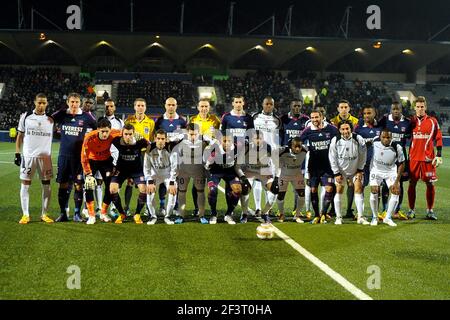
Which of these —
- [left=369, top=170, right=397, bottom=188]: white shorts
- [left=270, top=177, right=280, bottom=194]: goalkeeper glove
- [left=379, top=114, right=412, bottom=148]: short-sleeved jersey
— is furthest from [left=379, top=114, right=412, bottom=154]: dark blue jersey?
[left=270, top=177, right=280, bottom=194]: goalkeeper glove

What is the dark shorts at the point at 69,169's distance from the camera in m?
9.11

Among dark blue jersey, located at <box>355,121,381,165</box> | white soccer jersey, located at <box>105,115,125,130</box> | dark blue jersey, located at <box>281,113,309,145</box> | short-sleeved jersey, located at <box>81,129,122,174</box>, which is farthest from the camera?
dark blue jersey, located at <box>281,113,309,145</box>

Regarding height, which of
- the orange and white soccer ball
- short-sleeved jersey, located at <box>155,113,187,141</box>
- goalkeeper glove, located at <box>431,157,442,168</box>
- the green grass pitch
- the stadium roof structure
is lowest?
the green grass pitch

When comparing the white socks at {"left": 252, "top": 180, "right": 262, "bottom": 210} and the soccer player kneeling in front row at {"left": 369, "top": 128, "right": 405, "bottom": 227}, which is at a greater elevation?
the soccer player kneeling in front row at {"left": 369, "top": 128, "right": 405, "bottom": 227}

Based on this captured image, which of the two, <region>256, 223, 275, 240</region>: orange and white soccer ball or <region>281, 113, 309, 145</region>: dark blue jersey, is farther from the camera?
<region>281, 113, 309, 145</region>: dark blue jersey

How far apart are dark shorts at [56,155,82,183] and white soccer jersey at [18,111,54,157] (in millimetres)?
320

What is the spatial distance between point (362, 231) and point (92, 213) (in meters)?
4.43

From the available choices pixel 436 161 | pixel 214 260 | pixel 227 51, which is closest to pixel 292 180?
pixel 436 161

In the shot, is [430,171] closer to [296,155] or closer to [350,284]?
[296,155]

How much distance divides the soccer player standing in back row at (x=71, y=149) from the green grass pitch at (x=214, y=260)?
2.13 feet

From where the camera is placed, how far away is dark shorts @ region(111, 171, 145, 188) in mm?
9117

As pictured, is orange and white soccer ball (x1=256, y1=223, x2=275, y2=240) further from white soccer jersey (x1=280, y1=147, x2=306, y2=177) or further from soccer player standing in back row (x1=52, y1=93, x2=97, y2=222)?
soccer player standing in back row (x1=52, y1=93, x2=97, y2=222)

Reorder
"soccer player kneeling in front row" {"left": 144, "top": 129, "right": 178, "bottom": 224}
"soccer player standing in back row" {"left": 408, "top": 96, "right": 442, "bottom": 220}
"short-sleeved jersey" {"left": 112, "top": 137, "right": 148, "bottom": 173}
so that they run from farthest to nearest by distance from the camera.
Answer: "soccer player standing in back row" {"left": 408, "top": 96, "right": 442, "bottom": 220} < "short-sleeved jersey" {"left": 112, "top": 137, "right": 148, "bottom": 173} < "soccer player kneeling in front row" {"left": 144, "top": 129, "right": 178, "bottom": 224}
